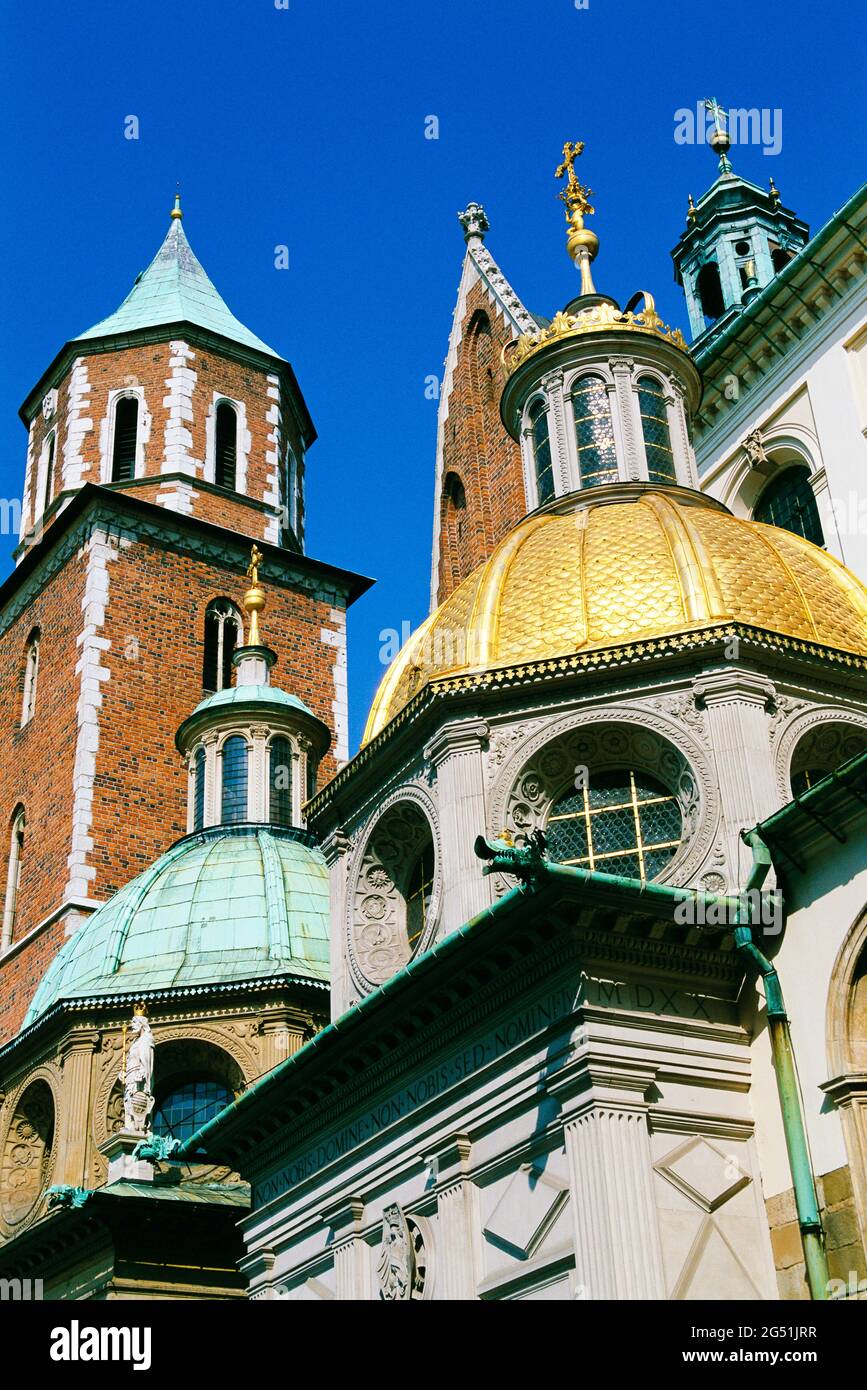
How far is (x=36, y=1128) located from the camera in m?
23.6

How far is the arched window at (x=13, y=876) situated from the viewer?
31.4 m

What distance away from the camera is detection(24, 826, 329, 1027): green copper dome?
2266cm

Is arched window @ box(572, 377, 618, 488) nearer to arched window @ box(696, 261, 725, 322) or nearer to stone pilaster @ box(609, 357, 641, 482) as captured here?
stone pilaster @ box(609, 357, 641, 482)

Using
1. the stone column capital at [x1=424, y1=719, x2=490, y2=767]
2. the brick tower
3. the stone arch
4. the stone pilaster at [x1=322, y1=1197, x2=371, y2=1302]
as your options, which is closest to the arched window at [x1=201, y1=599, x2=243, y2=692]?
the brick tower

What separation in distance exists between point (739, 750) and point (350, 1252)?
515cm

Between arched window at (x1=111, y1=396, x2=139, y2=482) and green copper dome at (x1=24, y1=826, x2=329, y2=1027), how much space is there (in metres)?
12.2

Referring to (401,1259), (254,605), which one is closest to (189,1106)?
(401,1259)

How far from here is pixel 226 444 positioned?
120ft

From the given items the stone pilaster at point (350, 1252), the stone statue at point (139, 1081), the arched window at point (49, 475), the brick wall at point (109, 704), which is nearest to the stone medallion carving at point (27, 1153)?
the stone statue at point (139, 1081)

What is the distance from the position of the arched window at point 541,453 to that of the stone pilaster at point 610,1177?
8.84 meters

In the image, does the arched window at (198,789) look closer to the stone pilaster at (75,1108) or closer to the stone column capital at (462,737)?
the stone pilaster at (75,1108)

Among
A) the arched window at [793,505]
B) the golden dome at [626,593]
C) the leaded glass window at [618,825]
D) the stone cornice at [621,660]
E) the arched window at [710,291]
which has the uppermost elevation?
the arched window at [710,291]

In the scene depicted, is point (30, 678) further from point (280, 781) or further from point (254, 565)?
point (280, 781)
